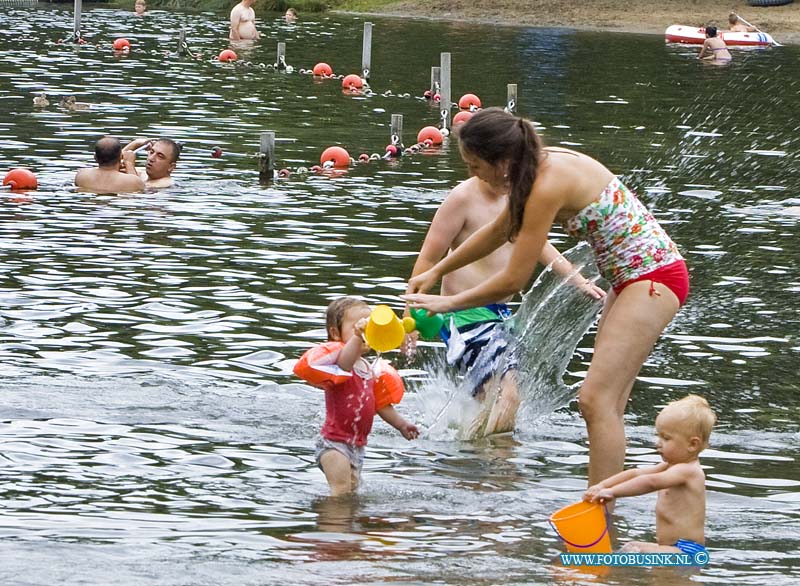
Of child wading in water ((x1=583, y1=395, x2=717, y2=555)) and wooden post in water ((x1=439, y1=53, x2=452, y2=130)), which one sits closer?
child wading in water ((x1=583, y1=395, x2=717, y2=555))

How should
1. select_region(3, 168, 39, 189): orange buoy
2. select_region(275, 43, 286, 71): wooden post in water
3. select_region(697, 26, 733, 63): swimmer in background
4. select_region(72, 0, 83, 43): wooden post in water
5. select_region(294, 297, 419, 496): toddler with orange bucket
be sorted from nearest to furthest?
select_region(294, 297, 419, 496): toddler with orange bucket, select_region(3, 168, 39, 189): orange buoy, select_region(275, 43, 286, 71): wooden post in water, select_region(697, 26, 733, 63): swimmer in background, select_region(72, 0, 83, 43): wooden post in water

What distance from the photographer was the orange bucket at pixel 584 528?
6.42 meters

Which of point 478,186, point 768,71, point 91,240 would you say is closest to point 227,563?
point 478,186

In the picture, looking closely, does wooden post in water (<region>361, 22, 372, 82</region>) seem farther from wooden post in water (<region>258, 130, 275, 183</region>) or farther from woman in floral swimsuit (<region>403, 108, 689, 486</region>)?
woman in floral swimsuit (<region>403, 108, 689, 486</region>)

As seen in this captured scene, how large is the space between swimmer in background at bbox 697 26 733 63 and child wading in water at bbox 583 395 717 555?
3409 centimetres

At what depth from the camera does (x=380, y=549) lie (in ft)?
22.5

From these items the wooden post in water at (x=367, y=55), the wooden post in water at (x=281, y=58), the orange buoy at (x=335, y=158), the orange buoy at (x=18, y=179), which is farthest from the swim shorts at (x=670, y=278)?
the wooden post in water at (x=281, y=58)

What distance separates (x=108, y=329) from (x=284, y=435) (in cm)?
289

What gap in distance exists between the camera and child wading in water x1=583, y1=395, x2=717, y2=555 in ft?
20.7

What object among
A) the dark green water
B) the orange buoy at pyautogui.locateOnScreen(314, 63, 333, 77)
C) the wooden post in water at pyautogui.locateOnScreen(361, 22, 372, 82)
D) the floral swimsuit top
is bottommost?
the dark green water

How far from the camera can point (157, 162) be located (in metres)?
18.0

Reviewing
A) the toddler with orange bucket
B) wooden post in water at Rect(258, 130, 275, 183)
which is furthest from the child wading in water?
wooden post in water at Rect(258, 130, 275, 183)

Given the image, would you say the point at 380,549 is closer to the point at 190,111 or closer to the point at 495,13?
the point at 190,111

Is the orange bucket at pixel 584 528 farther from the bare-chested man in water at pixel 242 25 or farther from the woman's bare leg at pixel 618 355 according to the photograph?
the bare-chested man in water at pixel 242 25
